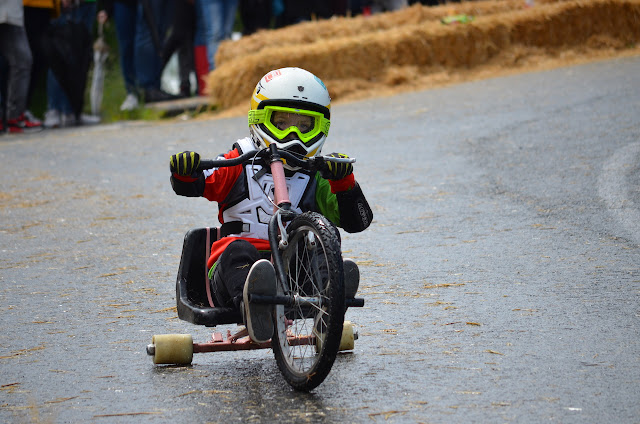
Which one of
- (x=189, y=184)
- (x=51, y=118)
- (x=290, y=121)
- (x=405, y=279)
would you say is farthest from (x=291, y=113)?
(x=51, y=118)

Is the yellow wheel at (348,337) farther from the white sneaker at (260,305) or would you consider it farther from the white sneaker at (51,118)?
the white sneaker at (51,118)

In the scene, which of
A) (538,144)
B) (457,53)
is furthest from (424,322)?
(457,53)

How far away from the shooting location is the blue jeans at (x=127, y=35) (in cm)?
1407

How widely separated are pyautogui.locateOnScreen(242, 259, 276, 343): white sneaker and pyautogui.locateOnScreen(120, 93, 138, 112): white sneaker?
35.1 feet

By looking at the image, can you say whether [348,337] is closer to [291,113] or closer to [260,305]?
[260,305]

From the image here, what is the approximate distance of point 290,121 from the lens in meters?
4.71

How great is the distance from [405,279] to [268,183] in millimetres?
1513

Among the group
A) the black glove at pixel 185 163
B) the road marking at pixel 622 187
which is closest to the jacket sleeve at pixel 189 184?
the black glove at pixel 185 163

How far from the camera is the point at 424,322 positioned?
504 cm

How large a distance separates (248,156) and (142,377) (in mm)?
1069

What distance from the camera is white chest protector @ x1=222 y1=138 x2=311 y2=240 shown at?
15.4 feet

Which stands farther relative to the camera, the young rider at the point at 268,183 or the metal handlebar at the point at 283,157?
the young rider at the point at 268,183

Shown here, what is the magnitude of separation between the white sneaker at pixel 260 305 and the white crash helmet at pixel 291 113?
709mm

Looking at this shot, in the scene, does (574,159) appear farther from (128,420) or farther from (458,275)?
(128,420)
